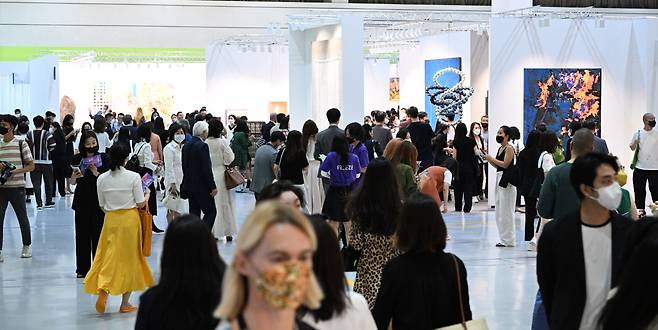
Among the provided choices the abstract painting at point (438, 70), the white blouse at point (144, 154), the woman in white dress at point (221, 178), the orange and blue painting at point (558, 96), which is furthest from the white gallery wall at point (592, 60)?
the white blouse at point (144, 154)

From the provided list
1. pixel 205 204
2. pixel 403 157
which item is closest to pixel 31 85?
pixel 205 204

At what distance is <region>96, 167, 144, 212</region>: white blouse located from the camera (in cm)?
879

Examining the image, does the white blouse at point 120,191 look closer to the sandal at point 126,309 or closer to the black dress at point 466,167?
the sandal at point 126,309

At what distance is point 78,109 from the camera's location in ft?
91.7

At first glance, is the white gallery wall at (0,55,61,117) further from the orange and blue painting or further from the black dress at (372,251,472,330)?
the black dress at (372,251,472,330)

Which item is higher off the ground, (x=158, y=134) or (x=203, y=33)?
(x=203, y=33)

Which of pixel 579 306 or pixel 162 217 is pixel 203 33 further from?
pixel 579 306

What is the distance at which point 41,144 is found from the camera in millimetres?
17250

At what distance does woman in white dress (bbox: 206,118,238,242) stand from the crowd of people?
2 cm

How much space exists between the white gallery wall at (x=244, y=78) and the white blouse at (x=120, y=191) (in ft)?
57.2

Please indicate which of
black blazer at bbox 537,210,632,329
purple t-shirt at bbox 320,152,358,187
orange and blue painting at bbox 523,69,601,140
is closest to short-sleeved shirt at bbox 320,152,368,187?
purple t-shirt at bbox 320,152,358,187

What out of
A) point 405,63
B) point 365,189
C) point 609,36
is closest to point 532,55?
point 609,36

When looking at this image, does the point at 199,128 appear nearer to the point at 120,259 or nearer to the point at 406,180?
the point at 120,259

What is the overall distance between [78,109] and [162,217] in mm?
12566
